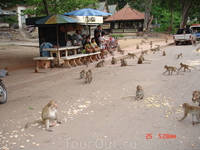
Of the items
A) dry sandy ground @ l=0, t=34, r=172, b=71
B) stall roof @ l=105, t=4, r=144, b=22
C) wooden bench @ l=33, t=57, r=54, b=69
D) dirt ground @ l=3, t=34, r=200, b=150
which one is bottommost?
dirt ground @ l=3, t=34, r=200, b=150

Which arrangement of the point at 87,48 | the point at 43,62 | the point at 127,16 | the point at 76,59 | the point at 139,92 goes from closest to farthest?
the point at 139,92 → the point at 43,62 → the point at 76,59 → the point at 87,48 → the point at 127,16

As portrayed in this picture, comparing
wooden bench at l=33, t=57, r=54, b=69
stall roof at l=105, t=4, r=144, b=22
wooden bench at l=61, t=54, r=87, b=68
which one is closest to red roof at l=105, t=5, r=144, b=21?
stall roof at l=105, t=4, r=144, b=22

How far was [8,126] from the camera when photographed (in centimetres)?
482

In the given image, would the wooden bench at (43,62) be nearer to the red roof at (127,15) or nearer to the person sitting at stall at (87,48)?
the person sitting at stall at (87,48)

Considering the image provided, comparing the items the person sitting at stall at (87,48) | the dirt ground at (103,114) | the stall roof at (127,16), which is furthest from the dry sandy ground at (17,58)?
the stall roof at (127,16)

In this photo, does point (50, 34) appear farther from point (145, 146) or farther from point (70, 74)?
point (145, 146)

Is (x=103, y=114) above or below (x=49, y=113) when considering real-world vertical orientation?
below

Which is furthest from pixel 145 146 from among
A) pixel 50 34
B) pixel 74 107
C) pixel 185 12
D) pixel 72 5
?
pixel 185 12

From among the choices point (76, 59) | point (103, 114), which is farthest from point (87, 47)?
point (103, 114)

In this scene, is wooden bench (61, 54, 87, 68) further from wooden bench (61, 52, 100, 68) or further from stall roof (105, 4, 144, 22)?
stall roof (105, 4, 144, 22)

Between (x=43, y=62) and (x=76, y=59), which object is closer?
(x=43, y=62)

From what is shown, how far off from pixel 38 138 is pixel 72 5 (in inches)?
617

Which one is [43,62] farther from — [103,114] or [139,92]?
[103,114]

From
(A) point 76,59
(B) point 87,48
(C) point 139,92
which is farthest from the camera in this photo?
(B) point 87,48
